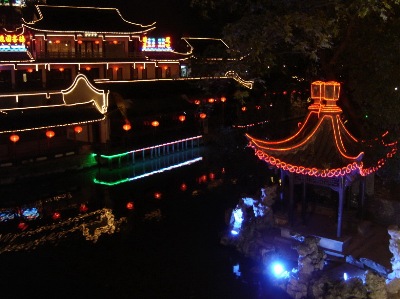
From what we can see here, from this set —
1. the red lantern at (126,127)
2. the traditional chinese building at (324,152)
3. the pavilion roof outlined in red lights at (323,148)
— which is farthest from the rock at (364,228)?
the red lantern at (126,127)

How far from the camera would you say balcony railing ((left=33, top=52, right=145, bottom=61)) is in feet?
110

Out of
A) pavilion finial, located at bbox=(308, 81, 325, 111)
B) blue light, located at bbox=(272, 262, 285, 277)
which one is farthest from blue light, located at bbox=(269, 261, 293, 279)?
pavilion finial, located at bbox=(308, 81, 325, 111)

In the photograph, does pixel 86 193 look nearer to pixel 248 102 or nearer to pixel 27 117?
pixel 27 117

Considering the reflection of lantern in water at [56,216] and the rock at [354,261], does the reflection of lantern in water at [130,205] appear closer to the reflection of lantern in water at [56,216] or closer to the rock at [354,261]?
the reflection of lantern in water at [56,216]

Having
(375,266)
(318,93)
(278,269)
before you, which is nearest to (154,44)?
(318,93)

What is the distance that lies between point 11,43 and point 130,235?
20.4m

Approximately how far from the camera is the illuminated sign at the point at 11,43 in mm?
29906

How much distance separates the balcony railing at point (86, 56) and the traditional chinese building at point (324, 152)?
2508 cm

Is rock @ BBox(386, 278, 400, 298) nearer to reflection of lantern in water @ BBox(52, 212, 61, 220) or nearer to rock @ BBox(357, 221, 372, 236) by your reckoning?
rock @ BBox(357, 221, 372, 236)

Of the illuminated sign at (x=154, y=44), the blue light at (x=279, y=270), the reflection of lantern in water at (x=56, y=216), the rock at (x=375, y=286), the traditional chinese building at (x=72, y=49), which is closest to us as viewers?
the rock at (x=375, y=286)

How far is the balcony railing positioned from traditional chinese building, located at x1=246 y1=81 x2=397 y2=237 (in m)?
25.1

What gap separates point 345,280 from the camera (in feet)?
33.1

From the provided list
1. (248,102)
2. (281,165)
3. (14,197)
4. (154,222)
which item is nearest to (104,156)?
(14,197)

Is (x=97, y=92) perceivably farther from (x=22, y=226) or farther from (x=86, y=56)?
(x=22, y=226)
